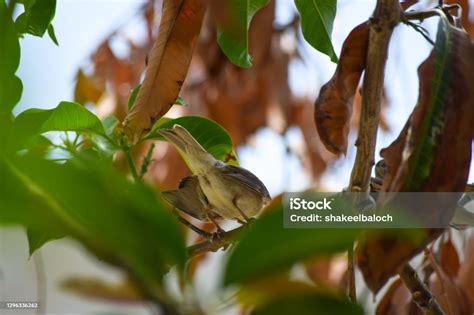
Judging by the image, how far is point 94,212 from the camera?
0.92 ft

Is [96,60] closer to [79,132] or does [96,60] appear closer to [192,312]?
[79,132]

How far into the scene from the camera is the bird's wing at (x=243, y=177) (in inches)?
34.9

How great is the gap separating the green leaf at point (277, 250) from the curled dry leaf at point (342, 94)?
0.42m

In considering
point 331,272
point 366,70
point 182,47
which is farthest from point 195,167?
point 331,272

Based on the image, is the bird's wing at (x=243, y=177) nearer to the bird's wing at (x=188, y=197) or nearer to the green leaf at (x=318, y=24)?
the bird's wing at (x=188, y=197)

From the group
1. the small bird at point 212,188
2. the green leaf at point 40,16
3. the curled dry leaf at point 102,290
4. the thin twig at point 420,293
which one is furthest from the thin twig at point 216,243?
the curled dry leaf at point 102,290

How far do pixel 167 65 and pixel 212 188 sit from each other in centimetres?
19

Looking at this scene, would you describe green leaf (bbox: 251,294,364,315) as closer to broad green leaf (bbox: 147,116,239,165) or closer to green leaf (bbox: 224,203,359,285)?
green leaf (bbox: 224,203,359,285)

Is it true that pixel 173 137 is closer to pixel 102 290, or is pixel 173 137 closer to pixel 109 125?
pixel 109 125

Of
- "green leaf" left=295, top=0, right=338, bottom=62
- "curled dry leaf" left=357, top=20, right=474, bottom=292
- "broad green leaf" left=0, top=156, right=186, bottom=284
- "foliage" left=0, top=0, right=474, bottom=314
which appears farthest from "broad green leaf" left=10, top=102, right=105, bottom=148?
"broad green leaf" left=0, top=156, right=186, bottom=284

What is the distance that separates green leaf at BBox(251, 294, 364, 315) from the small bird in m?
0.56

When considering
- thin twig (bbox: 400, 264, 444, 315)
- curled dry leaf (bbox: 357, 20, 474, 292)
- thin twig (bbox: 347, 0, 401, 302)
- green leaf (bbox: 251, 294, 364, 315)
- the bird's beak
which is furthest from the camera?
the bird's beak

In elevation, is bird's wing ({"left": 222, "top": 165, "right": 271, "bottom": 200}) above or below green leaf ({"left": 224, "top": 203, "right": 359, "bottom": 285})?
above

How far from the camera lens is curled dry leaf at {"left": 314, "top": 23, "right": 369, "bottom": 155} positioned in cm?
69
